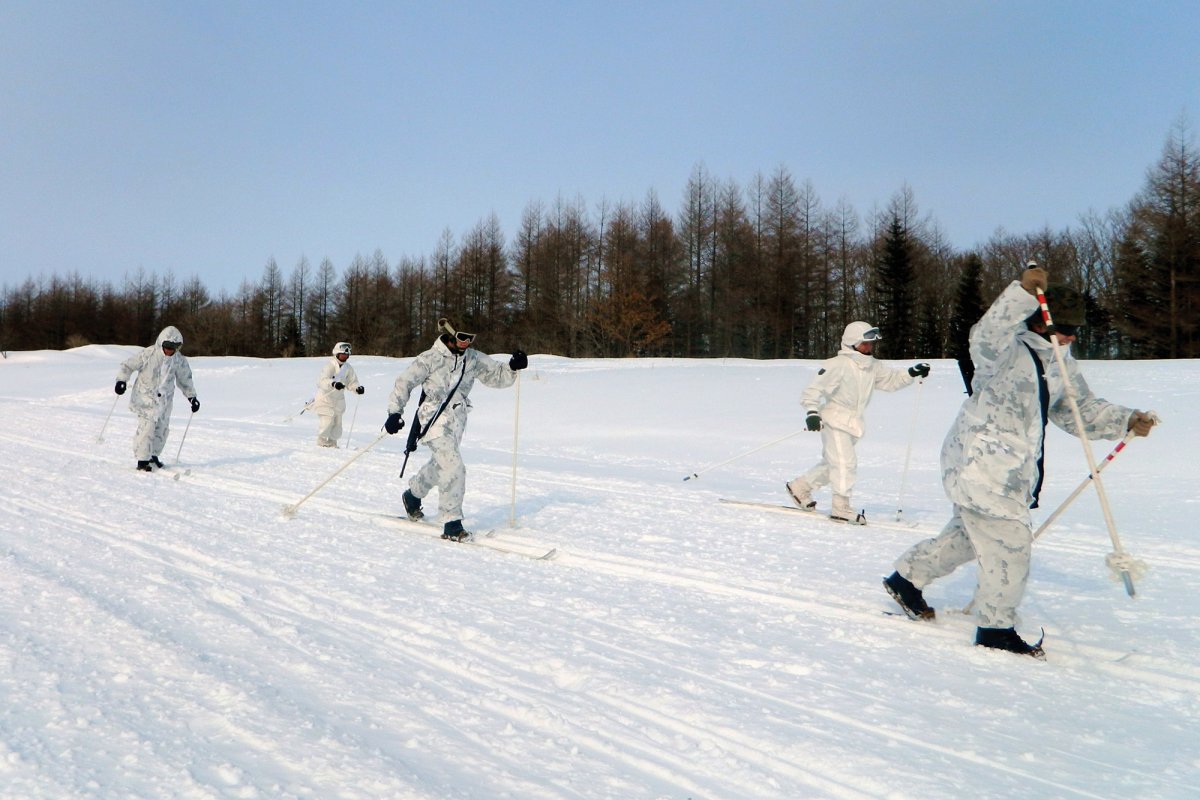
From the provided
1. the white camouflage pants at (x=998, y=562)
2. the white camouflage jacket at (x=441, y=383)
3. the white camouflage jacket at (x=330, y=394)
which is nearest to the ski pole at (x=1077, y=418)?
the white camouflage pants at (x=998, y=562)

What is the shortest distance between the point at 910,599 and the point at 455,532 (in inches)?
139

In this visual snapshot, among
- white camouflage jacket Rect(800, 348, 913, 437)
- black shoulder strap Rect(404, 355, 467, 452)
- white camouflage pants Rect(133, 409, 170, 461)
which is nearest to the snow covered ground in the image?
black shoulder strap Rect(404, 355, 467, 452)

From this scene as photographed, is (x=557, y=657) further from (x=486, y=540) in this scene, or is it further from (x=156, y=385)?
(x=156, y=385)

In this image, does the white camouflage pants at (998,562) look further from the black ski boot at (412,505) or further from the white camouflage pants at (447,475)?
the black ski boot at (412,505)

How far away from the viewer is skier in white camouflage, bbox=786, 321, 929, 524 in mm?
7914

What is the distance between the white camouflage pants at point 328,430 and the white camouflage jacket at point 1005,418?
39.7ft

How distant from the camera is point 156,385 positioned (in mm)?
11148

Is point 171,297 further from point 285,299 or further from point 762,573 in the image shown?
point 762,573

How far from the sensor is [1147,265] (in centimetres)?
3434

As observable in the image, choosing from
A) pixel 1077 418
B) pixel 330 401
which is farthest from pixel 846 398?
pixel 330 401

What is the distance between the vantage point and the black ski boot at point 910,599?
14.8 feet

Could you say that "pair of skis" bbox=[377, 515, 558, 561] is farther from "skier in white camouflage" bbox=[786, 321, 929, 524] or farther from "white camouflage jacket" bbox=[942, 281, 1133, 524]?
"skier in white camouflage" bbox=[786, 321, 929, 524]

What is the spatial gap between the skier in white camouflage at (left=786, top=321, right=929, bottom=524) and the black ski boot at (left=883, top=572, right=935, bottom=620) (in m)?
3.28

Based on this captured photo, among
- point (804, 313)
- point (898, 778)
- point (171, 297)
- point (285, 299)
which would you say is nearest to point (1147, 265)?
point (804, 313)
